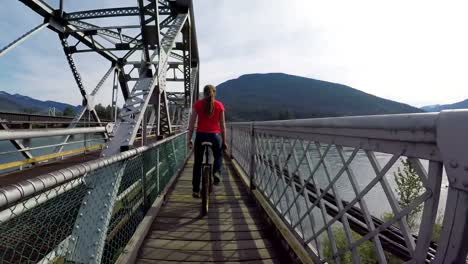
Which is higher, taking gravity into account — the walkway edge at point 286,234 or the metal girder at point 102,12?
the metal girder at point 102,12

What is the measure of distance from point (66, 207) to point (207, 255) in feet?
5.54

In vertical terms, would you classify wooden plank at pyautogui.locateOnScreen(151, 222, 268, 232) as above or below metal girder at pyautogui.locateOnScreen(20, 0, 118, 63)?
below

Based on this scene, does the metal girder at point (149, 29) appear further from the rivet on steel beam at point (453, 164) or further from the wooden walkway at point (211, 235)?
the rivet on steel beam at point (453, 164)

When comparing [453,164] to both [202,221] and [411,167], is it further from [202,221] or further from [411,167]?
[202,221]

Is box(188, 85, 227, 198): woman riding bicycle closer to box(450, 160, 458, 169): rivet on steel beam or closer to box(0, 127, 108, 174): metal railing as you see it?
box(0, 127, 108, 174): metal railing

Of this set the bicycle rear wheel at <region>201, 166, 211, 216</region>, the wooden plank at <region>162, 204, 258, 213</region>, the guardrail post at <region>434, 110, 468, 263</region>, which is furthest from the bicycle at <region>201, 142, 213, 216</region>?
the guardrail post at <region>434, 110, 468, 263</region>

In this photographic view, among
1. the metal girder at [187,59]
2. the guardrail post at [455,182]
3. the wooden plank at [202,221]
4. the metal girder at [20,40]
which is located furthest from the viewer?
the metal girder at [187,59]

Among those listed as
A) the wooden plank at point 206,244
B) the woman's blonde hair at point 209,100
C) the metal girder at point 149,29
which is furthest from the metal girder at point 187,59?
the wooden plank at point 206,244

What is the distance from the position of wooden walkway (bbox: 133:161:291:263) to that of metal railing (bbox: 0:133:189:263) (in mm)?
383

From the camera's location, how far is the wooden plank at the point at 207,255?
117 inches

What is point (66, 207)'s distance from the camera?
2066 millimetres

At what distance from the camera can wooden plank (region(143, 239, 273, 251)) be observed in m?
3.21

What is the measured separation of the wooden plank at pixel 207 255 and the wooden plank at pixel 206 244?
76 millimetres

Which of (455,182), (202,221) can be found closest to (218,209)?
(202,221)
